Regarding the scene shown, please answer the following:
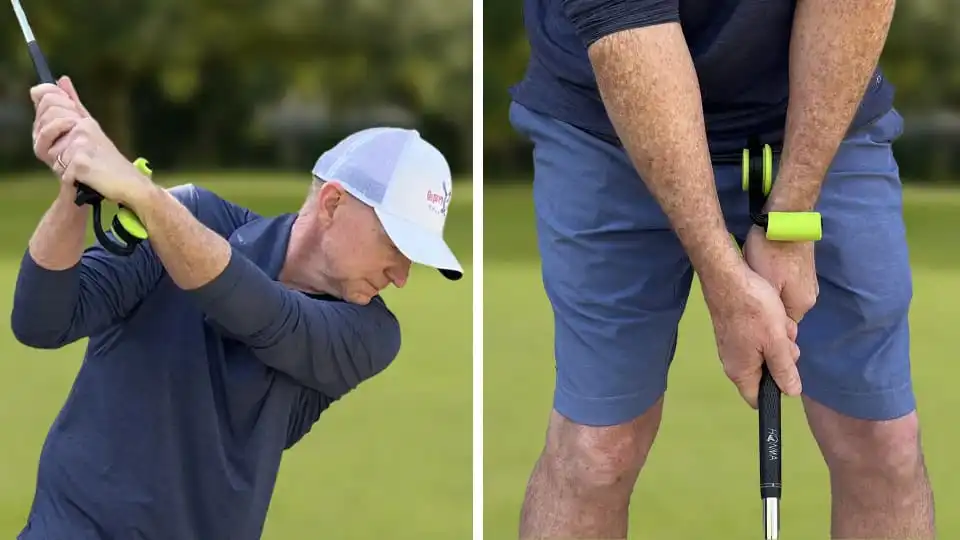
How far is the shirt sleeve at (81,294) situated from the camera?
3.76ft

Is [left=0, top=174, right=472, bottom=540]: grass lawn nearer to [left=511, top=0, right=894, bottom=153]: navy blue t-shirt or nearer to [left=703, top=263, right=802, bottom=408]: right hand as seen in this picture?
[left=511, top=0, right=894, bottom=153]: navy blue t-shirt

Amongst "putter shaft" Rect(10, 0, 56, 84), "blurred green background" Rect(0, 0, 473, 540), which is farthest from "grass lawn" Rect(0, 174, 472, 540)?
"putter shaft" Rect(10, 0, 56, 84)

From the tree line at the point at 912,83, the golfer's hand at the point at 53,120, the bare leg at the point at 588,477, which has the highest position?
the golfer's hand at the point at 53,120

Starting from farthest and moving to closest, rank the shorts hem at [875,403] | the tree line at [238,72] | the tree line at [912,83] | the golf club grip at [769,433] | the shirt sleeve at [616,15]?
the tree line at [912,83]
the tree line at [238,72]
the shorts hem at [875,403]
the golf club grip at [769,433]
the shirt sleeve at [616,15]

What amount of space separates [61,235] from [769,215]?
0.69 metres

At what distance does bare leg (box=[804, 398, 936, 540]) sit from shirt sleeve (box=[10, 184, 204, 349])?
0.82 metres

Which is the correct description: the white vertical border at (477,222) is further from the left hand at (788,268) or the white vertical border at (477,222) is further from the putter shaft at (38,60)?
the putter shaft at (38,60)

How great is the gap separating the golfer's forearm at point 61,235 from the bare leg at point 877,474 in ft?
2.92

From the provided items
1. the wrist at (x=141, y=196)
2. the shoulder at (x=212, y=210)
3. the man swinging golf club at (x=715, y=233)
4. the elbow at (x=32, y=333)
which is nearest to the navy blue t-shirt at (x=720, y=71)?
the man swinging golf club at (x=715, y=233)

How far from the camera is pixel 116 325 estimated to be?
1254 mm

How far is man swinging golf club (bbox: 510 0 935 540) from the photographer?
126 centimetres

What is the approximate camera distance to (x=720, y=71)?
54.6 inches

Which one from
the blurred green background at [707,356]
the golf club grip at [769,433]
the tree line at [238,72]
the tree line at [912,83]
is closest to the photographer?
the golf club grip at [769,433]

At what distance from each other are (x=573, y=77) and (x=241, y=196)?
0.68 metres
